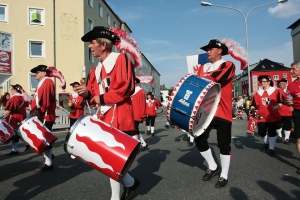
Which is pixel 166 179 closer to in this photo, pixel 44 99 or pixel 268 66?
pixel 44 99

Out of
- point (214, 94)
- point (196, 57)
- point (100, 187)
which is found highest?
point (196, 57)

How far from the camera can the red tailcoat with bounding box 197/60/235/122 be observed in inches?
147

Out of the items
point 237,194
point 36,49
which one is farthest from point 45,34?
point 237,194

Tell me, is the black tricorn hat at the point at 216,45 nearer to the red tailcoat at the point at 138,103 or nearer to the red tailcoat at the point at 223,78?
the red tailcoat at the point at 223,78

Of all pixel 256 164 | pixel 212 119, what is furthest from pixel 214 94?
pixel 256 164

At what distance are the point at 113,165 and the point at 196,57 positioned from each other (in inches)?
168

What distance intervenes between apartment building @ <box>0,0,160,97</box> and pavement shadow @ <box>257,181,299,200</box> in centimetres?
2204

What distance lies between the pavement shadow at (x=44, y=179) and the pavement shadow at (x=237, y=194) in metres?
2.56

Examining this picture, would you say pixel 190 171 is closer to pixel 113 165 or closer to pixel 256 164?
pixel 256 164

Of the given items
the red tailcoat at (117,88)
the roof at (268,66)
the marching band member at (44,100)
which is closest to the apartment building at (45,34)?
the marching band member at (44,100)

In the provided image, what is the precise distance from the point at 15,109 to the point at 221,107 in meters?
5.56

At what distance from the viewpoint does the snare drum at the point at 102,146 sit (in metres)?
2.41

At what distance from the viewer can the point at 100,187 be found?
397cm

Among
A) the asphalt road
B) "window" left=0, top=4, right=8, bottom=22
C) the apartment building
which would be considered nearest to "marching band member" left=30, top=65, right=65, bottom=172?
the asphalt road
